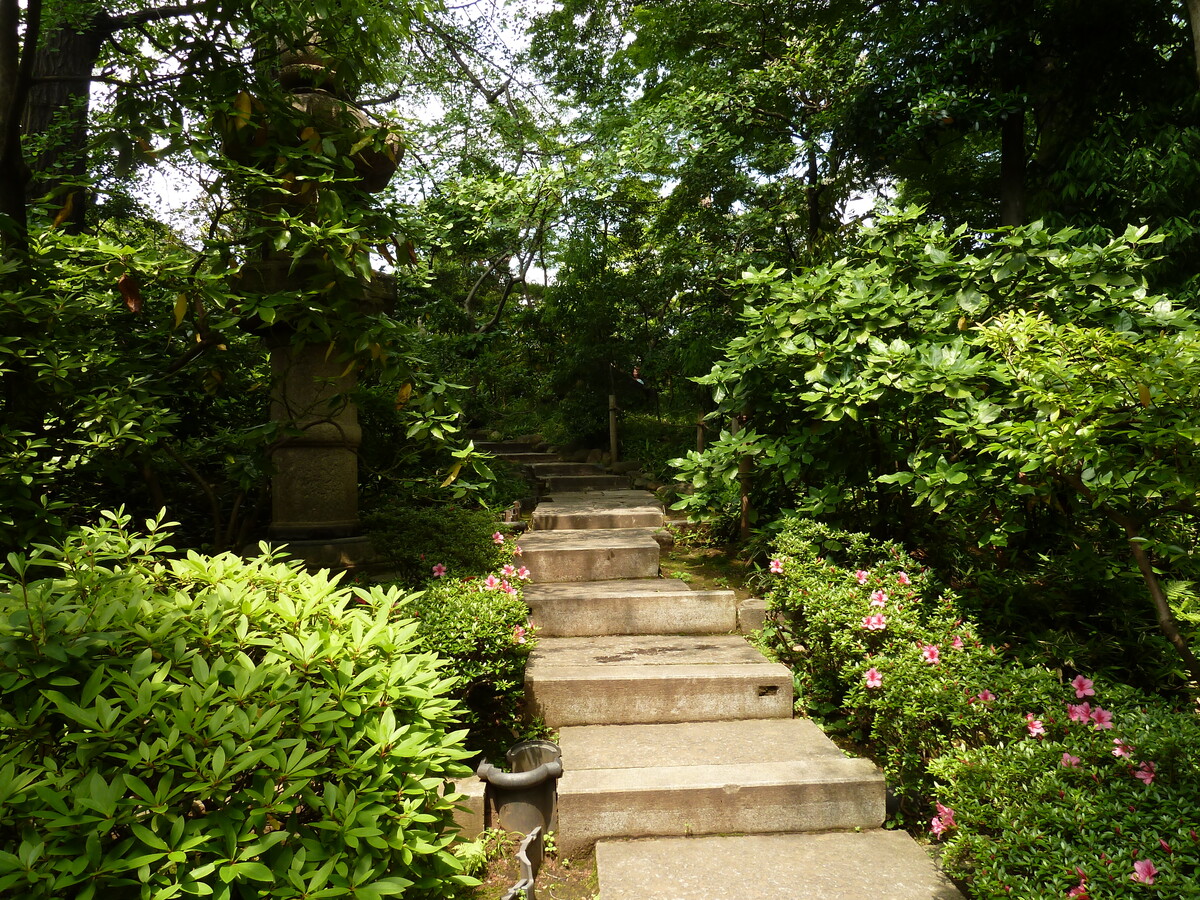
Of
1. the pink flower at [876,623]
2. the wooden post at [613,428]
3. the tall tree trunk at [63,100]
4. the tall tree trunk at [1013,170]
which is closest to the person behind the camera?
the pink flower at [876,623]

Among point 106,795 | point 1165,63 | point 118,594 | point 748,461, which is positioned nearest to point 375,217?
point 118,594

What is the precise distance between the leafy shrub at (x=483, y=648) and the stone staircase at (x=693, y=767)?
146 millimetres

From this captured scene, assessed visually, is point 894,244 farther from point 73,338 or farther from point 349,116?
point 73,338

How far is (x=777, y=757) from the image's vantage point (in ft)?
9.33

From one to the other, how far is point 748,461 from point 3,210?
12.8 feet

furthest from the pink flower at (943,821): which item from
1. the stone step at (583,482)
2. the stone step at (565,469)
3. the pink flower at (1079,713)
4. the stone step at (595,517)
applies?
the stone step at (565,469)

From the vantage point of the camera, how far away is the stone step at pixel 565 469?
9383 mm

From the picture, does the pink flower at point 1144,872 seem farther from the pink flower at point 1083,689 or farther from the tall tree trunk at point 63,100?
the tall tree trunk at point 63,100

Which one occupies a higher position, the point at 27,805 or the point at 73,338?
A: the point at 73,338

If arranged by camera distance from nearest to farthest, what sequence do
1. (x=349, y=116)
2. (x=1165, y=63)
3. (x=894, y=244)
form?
(x=349, y=116)
(x=894, y=244)
(x=1165, y=63)

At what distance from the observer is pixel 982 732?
8.00 feet

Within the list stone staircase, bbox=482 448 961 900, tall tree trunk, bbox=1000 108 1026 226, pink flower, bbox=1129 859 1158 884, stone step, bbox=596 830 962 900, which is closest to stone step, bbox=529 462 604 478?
stone staircase, bbox=482 448 961 900

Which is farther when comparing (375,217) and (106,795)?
(375,217)

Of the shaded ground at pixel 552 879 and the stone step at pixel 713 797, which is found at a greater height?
the stone step at pixel 713 797
